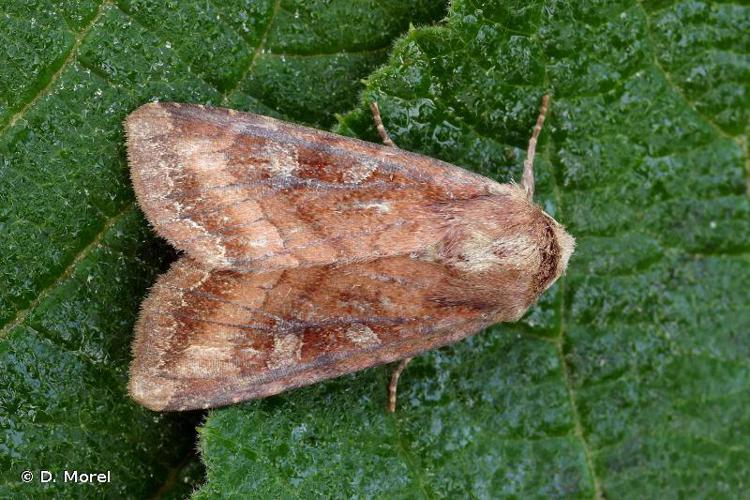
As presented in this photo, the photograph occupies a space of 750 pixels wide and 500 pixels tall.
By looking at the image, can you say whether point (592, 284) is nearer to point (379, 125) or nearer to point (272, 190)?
point (379, 125)

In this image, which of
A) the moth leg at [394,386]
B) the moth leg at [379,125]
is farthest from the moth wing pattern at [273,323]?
the moth leg at [379,125]

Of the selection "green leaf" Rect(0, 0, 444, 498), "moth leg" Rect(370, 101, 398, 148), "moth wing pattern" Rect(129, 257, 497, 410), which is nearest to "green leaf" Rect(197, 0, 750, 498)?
"moth leg" Rect(370, 101, 398, 148)

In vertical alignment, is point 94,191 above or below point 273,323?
above

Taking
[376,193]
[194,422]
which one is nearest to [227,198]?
[376,193]

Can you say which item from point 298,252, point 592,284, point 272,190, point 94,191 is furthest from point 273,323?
point 592,284

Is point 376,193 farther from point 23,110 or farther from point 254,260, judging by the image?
point 23,110

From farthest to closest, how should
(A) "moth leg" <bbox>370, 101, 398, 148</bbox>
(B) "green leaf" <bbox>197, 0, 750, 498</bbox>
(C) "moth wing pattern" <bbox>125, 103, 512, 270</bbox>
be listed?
(B) "green leaf" <bbox>197, 0, 750, 498</bbox> < (A) "moth leg" <bbox>370, 101, 398, 148</bbox> < (C) "moth wing pattern" <bbox>125, 103, 512, 270</bbox>

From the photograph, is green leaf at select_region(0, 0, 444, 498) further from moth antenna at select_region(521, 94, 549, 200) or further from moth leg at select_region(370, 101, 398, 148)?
moth antenna at select_region(521, 94, 549, 200)
